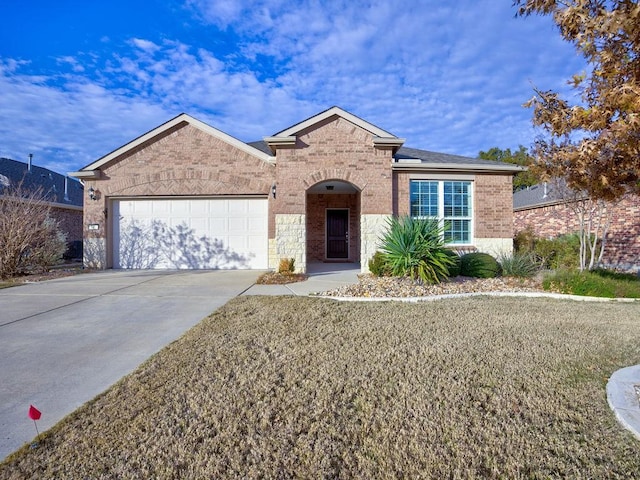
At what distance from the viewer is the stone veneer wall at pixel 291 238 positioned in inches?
440

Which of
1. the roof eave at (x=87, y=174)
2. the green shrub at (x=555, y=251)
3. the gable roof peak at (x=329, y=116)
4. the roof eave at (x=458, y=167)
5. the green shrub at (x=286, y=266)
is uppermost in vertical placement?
the gable roof peak at (x=329, y=116)

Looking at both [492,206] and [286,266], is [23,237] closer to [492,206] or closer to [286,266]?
[286,266]

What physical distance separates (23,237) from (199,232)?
5.11 metres

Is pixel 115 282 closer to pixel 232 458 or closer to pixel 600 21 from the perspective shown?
pixel 232 458

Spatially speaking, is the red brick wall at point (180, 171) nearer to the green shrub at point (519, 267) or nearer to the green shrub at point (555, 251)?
the green shrub at point (519, 267)

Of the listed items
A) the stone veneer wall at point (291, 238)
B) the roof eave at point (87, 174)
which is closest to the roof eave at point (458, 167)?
the stone veneer wall at point (291, 238)

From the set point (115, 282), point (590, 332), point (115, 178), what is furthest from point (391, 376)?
point (115, 178)

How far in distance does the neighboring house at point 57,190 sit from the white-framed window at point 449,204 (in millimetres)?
15448

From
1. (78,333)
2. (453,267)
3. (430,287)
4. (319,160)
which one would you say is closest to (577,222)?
(453,267)

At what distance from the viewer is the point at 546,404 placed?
304 cm

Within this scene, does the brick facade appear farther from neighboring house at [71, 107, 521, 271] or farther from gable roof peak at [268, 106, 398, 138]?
gable roof peak at [268, 106, 398, 138]

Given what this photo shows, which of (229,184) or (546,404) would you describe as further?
(229,184)

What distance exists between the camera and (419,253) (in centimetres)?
877

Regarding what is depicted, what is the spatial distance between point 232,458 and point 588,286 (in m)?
9.16
